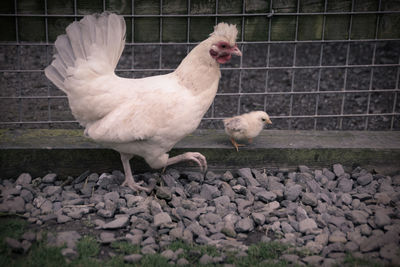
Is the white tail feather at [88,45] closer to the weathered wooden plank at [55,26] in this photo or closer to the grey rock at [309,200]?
the weathered wooden plank at [55,26]

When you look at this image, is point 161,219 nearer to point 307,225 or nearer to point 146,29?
point 307,225

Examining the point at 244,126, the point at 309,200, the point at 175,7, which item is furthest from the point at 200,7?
the point at 309,200


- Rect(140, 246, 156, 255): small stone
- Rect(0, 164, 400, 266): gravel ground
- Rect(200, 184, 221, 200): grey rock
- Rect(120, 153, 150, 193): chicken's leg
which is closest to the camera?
Rect(140, 246, 156, 255): small stone

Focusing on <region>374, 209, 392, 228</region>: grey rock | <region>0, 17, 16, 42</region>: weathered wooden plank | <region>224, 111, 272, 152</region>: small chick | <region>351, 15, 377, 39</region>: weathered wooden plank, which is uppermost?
<region>351, 15, 377, 39</region>: weathered wooden plank

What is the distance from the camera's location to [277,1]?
4938 millimetres

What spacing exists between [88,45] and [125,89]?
47cm

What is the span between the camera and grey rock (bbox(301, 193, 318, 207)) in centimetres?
331

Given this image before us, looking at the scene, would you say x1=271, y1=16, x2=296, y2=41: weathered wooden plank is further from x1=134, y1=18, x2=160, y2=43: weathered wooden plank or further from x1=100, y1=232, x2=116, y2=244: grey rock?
x1=100, y1=232, x2=116, y2=244: grey rock

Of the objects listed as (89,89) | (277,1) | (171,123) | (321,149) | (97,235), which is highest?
(277,1)

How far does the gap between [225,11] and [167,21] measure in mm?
659

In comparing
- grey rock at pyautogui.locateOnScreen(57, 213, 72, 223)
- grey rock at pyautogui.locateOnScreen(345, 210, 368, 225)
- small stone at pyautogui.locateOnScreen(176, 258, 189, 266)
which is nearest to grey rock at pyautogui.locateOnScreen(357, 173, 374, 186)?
grey rock at pyautogui.locateOnScreen(345, 210, 368, 225)

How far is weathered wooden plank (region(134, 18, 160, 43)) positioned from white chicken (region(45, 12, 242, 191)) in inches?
30.2

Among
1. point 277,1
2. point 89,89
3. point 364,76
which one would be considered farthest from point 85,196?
point 364,76

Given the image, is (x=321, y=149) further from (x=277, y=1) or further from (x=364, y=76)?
(x=364, y=76)
